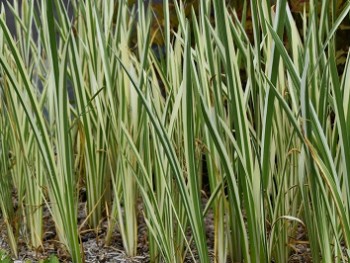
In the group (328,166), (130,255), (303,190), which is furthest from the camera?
(130,255)

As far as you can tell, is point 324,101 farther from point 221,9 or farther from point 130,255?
point 130,255

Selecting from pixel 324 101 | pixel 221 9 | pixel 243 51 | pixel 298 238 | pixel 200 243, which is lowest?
pixel 298 238

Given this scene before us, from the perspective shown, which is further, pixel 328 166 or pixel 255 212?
pixel 255 212

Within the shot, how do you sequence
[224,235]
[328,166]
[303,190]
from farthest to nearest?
[224,235] → [303,190] → [328,166]

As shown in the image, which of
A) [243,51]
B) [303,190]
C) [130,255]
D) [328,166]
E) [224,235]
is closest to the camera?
[328,166]

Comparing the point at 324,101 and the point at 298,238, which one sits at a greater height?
the point at 324,101

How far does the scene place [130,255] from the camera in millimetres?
1996

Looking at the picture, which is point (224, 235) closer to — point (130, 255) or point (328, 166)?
point (130, 255)

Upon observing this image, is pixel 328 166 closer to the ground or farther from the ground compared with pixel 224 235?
farther from the ground

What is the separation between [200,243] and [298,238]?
0.58 meters

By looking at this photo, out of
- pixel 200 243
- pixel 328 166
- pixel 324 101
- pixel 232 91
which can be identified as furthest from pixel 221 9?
pixel 200 243

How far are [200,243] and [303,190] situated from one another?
28 centimetres

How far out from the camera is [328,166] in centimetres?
140

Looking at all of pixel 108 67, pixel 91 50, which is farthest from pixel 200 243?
pixel 91 50
